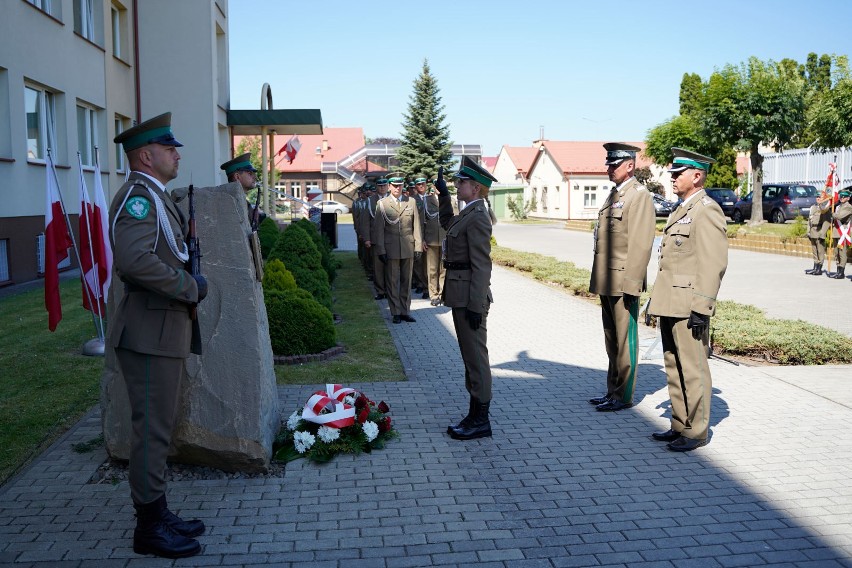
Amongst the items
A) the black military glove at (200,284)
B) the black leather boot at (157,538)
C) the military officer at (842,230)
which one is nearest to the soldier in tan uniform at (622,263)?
the black military glove at (200,284)

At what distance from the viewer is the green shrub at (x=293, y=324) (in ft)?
28.9

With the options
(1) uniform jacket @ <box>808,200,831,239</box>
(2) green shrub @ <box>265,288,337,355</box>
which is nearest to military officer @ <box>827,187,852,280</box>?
(1) uniform jacket @ <box>808,200,831,239</box>

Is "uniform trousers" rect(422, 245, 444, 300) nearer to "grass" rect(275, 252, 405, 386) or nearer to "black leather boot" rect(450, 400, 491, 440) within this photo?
"grass" rect(275, 252, 405, 386)

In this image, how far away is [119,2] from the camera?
72.2 feet

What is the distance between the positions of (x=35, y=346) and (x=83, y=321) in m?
1.91

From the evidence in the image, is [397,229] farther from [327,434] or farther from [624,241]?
[327,434]

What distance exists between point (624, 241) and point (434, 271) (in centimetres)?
801

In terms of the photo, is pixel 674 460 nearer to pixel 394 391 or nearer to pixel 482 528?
pixel 482 528

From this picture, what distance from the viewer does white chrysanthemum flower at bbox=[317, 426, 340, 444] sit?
555 cm

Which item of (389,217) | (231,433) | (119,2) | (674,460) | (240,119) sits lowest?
(674,460)

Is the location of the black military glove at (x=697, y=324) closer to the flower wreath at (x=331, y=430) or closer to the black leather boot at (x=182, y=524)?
the flower wreath at (x=331, y=430)

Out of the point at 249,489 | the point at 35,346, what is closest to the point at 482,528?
the point at 249,489

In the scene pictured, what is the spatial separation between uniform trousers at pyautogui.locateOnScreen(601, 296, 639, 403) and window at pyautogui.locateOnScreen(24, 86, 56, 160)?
43.6 ft

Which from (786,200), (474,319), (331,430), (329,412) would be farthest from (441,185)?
(786,200)
